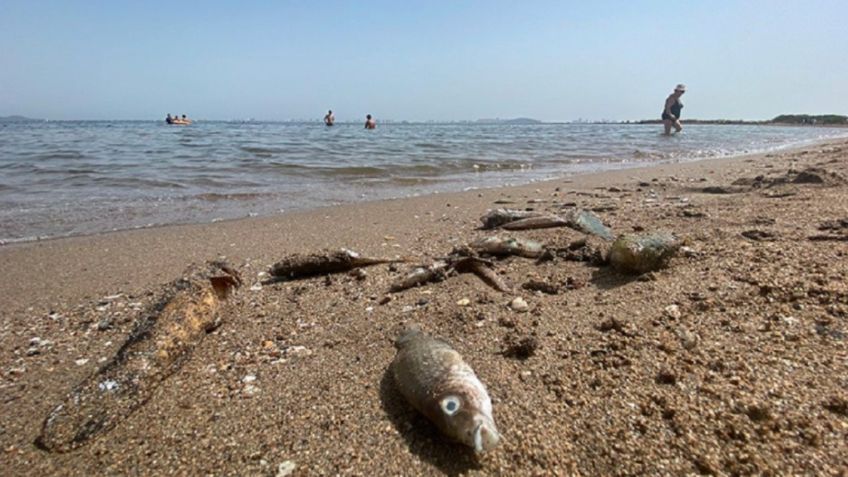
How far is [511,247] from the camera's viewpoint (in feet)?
13.2

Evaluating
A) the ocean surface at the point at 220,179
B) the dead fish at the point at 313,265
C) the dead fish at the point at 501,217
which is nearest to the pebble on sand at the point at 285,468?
the dead fish at the point at 313,265

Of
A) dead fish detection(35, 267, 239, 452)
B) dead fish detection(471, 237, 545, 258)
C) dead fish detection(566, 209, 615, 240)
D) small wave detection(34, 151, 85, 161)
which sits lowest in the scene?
dead fish detection(35, 267, 239, 452)

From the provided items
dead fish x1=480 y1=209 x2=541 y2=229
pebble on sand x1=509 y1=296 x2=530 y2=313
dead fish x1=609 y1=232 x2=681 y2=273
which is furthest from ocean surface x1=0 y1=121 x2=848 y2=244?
dead fish x1=609 y1=232 x2=681 y2=273

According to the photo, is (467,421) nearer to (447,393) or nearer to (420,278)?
(447,393)

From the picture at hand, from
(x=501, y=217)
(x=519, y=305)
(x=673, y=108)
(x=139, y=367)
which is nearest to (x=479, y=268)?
(x=519, y=305)

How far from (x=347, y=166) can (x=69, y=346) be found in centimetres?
957

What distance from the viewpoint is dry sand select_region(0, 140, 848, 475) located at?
67.5 inches

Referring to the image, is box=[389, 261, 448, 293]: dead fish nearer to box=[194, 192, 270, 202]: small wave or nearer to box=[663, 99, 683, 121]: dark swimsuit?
box=[194, 192, 270, 202]: small wave

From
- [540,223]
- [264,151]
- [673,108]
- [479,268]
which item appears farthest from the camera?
[673,108]

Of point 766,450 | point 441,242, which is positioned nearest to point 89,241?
point 441,242

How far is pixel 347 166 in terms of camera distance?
39.3 feet

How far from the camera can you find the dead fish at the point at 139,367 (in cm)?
195

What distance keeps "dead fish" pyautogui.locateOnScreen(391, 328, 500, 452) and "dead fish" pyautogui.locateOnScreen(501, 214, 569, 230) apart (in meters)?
2.98

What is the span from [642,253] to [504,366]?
163cm
